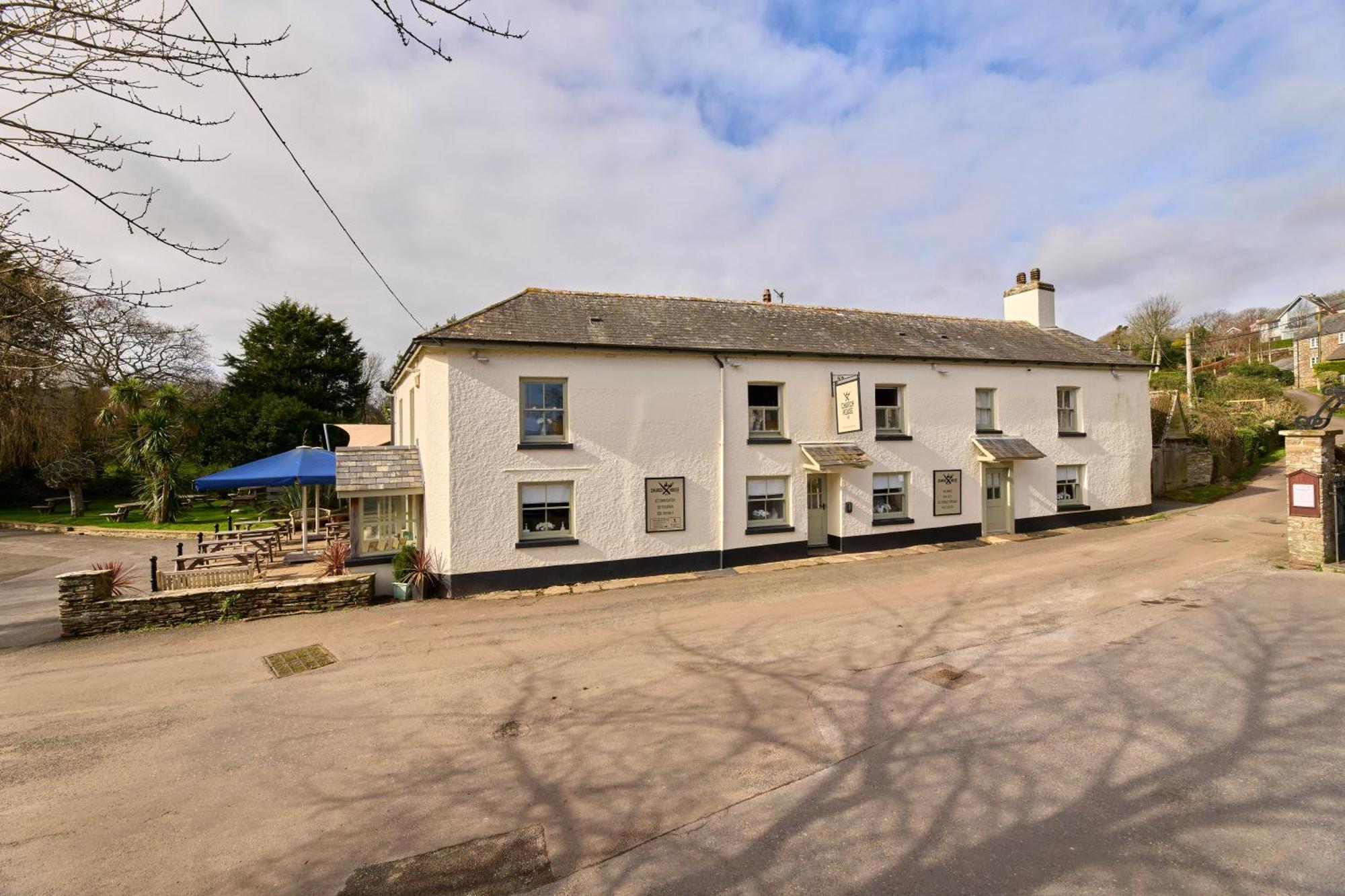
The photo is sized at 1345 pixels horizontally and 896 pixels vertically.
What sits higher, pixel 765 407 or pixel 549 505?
pixel 765 407

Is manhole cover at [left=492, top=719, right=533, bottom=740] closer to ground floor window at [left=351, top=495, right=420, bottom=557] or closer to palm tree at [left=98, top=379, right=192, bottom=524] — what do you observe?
ground floor window at [left=351, top=495, right=420, bottom=557]

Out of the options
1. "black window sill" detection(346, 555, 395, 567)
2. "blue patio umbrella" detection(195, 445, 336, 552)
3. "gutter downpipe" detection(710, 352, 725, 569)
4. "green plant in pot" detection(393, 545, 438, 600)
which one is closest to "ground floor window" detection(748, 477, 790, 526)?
"gutter downpipe" detection(710, 352, 725, 569)

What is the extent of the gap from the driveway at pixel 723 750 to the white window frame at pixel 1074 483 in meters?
8.39

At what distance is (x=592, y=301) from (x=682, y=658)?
10.4 meters

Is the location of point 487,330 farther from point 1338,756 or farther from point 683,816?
point 1338,756

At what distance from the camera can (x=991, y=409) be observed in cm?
1753

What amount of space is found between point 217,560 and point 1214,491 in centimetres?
3352

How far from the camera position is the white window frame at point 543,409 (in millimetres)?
12711

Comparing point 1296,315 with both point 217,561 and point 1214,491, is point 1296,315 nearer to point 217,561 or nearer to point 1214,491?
point 1214,491

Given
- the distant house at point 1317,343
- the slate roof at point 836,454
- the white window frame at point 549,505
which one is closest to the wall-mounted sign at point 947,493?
the slate roof at point 836,454

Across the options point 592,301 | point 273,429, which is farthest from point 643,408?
point 273,429

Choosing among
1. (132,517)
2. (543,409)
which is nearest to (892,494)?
(543,409)

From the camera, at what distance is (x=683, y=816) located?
4.41 meters

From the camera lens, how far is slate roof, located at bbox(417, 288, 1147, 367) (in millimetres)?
13281
